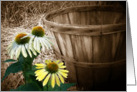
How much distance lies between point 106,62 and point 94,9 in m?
0.58

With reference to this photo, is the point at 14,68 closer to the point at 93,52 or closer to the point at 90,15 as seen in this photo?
the point at 93,52

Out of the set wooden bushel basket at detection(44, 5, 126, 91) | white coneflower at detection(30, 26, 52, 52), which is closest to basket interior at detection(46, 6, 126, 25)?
wooden bushel basket at detection(44, 5, 126, 91)

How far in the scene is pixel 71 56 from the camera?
1.10 meters

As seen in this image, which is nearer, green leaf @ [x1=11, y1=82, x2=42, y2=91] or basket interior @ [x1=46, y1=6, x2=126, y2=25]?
green leaf @ [x1=11, y1=82, x2=42, y2=91]

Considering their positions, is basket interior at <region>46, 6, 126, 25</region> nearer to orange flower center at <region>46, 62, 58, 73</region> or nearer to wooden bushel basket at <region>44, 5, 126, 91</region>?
wooden bushel basket at <region>44, 5, 126, 91</region>

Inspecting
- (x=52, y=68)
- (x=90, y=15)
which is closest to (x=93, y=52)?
(x=52, y=68)

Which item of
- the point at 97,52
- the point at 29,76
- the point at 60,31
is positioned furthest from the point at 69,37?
the point at 29,76

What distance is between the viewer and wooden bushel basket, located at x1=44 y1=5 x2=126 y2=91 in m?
0.97

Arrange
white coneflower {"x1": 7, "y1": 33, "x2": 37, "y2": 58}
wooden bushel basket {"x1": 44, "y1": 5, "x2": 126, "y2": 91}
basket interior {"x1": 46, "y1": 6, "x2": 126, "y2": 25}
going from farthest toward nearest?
basket interior {"x1": 46, "y1": 6, "x2": 126, "y2": 25}, wooden bushel basket {"x1": 44, "y1": 5, "x2": 126, "y2": 91}, white coneflower {"x1": 7, "y1": 33, "x2": 37, "y2": 58}

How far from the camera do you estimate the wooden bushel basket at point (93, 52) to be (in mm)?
969

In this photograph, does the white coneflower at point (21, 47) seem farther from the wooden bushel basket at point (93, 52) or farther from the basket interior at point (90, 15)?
the basket interior at point (90, 15)

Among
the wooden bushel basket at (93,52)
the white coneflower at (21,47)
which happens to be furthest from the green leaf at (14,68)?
the wooden bushel basket at (93,52)

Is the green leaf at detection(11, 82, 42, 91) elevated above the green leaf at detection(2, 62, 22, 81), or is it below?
below

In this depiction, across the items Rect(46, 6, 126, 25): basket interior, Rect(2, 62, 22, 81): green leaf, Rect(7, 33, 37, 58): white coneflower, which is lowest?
Rect(2, 62, 22, 81): green leaf
